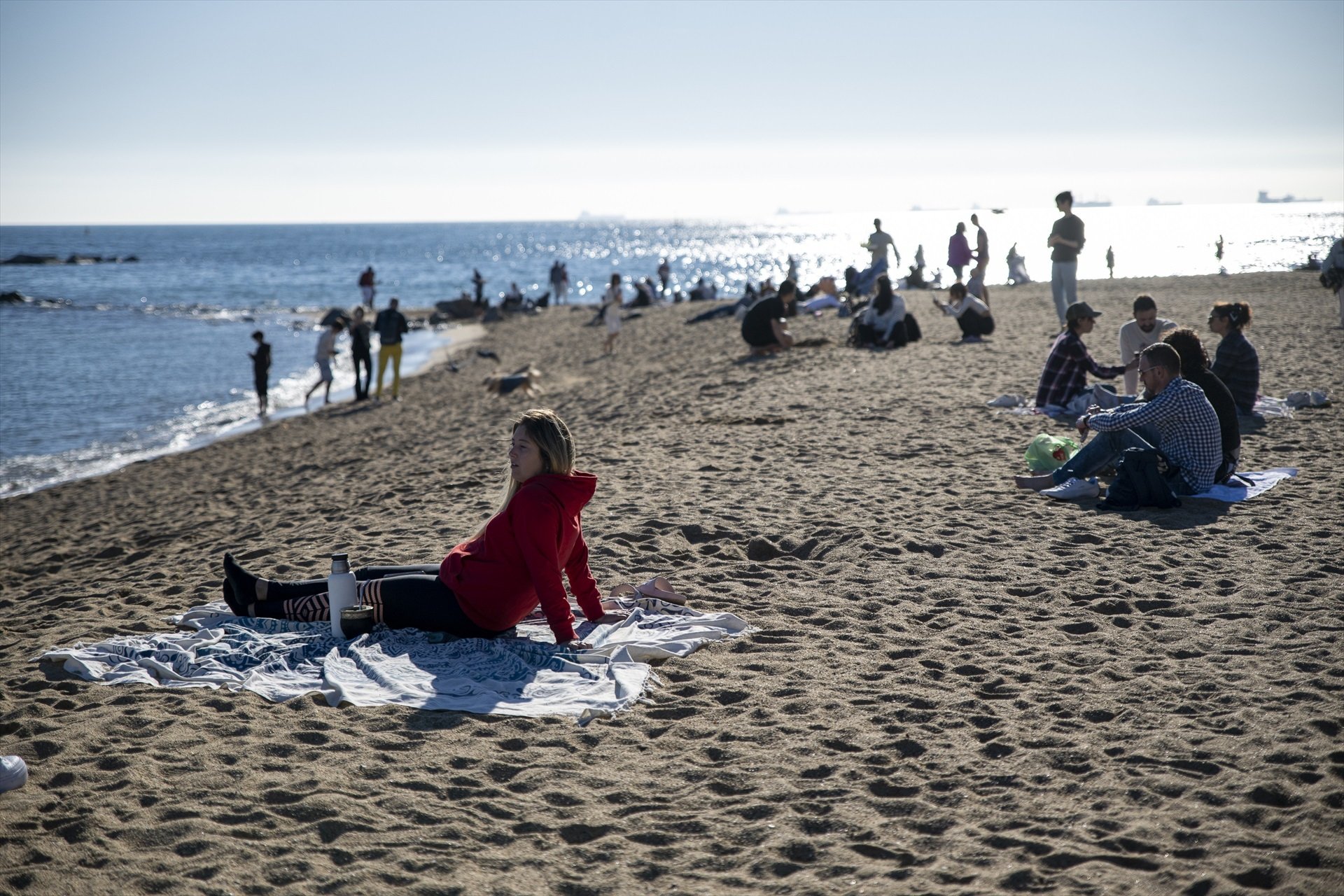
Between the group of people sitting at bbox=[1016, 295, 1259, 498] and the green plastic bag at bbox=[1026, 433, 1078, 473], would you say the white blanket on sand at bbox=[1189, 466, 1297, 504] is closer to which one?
the group of people sitting at bbox=[1016, 295, 1259, 498]

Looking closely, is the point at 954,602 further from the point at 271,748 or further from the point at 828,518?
the point at 271,748

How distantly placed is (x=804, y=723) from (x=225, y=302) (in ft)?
177

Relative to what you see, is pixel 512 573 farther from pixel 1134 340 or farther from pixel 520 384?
pixel 520 384

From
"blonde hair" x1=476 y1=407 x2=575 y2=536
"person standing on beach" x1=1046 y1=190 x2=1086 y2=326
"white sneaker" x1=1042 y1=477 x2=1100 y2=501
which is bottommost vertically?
"white sneaker" x1=1042 y1=477 x2=1100 y2=501

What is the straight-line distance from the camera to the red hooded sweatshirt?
4.68 metres

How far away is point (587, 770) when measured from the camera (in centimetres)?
385

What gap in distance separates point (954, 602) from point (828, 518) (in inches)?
71.2

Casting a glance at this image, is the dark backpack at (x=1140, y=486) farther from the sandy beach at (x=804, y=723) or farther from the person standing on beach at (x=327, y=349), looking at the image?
the person standing on beach at (x=327, y=349)

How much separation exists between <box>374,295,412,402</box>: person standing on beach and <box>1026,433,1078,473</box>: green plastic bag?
1163cm

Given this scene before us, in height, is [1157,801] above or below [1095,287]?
below

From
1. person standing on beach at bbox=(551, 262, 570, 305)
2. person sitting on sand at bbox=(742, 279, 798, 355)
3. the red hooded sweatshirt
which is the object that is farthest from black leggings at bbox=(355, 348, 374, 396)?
person standing on beach at bbox=(551, 262, 570, 305)

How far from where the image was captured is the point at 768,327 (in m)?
16.3

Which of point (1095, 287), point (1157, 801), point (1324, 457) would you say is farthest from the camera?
point (1095, 287)

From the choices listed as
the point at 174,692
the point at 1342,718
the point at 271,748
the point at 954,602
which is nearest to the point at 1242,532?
the point at 954,602
